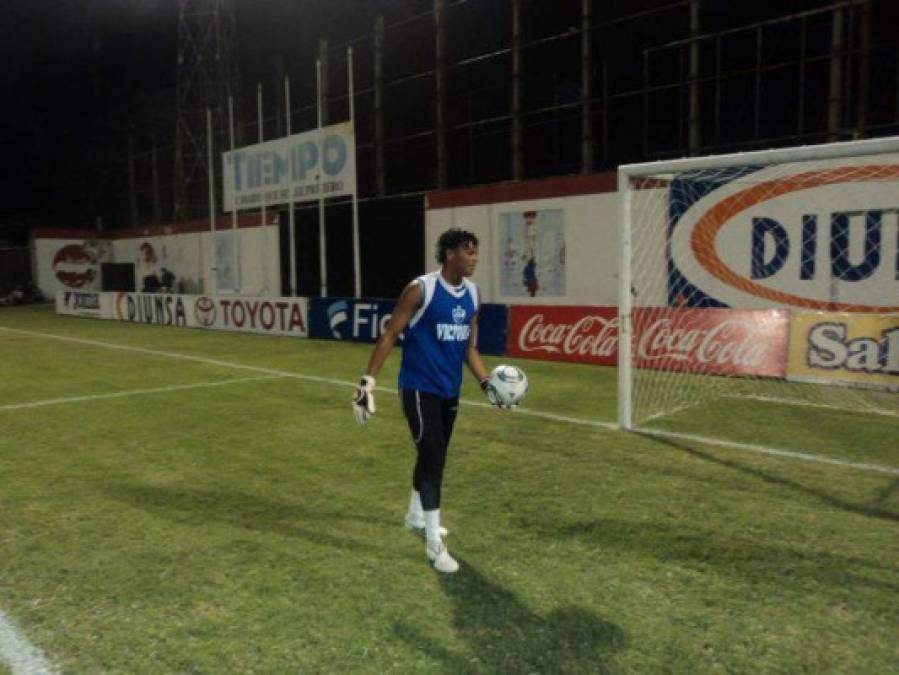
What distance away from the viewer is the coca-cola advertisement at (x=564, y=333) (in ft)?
44.9

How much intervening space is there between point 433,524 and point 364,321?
45.5 feet

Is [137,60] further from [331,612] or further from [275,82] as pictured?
[331,612]

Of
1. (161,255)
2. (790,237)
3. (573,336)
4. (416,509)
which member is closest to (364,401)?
(416,509)

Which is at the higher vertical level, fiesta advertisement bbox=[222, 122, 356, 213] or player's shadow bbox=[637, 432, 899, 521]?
fiesta advertisement bbox=[222, 122, 356, 213]

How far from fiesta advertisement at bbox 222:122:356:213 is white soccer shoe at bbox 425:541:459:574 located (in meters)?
17.2

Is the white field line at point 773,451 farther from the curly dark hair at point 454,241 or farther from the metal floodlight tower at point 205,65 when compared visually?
the metal floodlight tower at point 205,65

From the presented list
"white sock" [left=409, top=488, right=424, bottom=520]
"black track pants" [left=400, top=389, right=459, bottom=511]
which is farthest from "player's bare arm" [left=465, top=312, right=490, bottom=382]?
"white sock" [left=409, top=488, right=424, bottom=520]

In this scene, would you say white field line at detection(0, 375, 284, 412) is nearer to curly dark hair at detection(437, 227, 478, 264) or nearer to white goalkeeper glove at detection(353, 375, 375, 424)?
white goalkeeper glove at detection(353, 375, 375, 424)

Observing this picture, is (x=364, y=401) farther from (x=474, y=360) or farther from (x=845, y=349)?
(x=845, y=349)

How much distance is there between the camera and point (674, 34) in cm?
2066

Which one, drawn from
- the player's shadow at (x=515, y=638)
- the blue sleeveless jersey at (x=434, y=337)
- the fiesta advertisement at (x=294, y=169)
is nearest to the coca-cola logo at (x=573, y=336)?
the fiesta advertisement at (x=294, y=169)

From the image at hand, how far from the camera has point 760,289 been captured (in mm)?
14773

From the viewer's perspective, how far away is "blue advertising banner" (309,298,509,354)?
51.0 feet

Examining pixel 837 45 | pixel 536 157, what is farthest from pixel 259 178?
pixel 837 45
